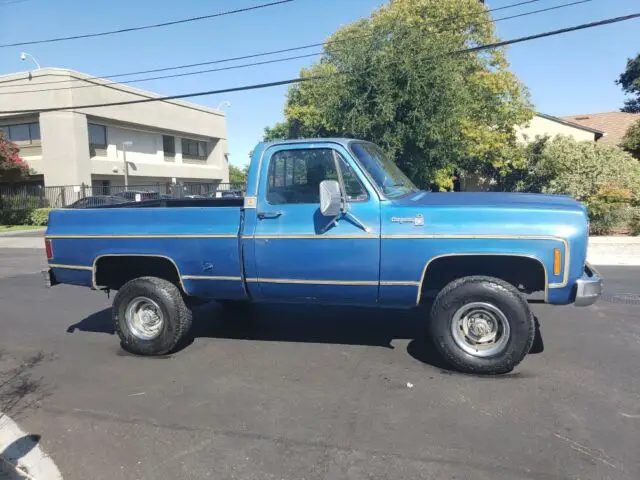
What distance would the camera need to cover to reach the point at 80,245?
554cm

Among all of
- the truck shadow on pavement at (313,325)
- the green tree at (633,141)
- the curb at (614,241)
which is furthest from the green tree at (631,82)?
the truck shadow on pavement at (313,325)

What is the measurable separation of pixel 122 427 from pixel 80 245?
2.42 metres

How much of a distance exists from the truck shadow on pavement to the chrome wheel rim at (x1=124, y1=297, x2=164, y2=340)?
38 cm

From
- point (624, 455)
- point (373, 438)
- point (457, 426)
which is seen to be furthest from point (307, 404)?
point (624, 455)

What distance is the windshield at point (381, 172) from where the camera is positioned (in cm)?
495

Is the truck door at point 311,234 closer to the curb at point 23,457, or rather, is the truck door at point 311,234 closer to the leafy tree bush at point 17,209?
the curb at point 23,457

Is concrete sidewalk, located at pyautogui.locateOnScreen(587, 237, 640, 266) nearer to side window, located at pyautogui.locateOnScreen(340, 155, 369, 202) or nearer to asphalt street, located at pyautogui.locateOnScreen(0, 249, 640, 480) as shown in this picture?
asphalt street, located at pyautogui.locateOnScreen(0, 249, 640, 480)

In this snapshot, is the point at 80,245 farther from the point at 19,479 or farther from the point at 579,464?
the point at 579,464

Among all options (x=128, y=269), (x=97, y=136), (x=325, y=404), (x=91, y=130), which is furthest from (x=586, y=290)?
(x=97, y=136)

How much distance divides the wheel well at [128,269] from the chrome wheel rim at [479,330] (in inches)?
113

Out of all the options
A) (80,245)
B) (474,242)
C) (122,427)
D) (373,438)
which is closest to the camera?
(373,438)

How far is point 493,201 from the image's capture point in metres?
4.81

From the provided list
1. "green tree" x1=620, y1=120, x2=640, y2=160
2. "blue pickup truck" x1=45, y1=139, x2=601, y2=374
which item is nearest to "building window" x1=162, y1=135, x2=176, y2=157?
"green tree" x1=620, y1=120, x2=640, y2=160

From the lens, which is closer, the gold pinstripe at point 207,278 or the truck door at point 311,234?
the truck door at point 311,234
